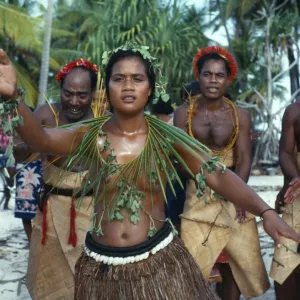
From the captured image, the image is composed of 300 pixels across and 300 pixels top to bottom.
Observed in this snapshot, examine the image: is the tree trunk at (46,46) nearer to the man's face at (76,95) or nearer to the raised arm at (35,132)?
the man's face at (76,95)

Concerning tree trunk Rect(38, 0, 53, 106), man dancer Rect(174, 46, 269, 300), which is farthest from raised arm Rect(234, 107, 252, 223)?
tree trunk Rect(38, 0, 53, 106)

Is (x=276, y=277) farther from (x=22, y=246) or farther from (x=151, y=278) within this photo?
(x=22, y=246)

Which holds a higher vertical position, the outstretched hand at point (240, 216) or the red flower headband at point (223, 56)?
the red flower headband at point (223, 56)

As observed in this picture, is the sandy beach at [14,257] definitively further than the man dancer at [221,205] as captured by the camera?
Yes

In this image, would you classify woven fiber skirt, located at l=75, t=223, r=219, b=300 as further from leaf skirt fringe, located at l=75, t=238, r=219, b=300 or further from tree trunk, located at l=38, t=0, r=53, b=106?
tree trunk, located at l=38, t=0, r=53, b=106

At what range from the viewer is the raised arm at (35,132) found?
222 centimetres

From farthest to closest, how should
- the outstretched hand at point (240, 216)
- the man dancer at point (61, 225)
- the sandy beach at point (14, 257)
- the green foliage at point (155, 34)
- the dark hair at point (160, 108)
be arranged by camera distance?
1. the green foliage at point (155, 34)
2. the dark hair at point (160, 108)
3. the sandy beach at point (14, 257)
4. the outstretched hand at point (240, 216)
5. the man dancer at point (61, 225)

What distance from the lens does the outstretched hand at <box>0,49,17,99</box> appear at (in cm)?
222

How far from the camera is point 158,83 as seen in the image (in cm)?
286

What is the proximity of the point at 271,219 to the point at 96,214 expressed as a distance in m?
0.85

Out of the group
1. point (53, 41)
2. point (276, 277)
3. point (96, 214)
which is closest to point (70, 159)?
point (96, 214)

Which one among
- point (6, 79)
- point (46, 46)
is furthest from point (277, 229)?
point (46, 46)

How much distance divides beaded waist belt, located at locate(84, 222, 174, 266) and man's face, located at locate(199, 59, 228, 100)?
66.8 inches

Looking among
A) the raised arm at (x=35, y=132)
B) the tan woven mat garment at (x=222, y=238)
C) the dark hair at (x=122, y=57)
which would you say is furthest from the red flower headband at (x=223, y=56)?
the raised arm at (x=35, y=132)
